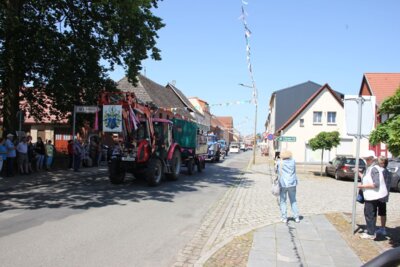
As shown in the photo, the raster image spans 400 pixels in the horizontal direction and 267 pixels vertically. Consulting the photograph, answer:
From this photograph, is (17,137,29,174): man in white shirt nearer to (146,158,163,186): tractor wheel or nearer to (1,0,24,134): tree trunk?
(1,0,24,134): tree trunk

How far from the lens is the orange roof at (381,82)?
1478 inches

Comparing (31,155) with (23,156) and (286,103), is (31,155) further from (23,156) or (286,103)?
(286,103)

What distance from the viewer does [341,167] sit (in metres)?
23.5

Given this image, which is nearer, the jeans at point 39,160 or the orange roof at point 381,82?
the jeans at point 39,160

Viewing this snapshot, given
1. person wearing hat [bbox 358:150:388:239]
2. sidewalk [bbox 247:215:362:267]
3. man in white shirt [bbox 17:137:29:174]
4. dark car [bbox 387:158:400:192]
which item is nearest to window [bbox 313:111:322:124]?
dark car [bbox 387:158:400:192]

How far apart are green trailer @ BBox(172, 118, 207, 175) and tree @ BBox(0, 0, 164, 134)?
10.1 feet

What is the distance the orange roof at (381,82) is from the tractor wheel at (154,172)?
26.8 meters

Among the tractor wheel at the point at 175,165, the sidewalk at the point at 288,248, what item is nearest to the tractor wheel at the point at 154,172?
the tractor wheel at the point at 175,165

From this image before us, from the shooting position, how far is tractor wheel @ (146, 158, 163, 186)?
15.1 m

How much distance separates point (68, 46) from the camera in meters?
19.2

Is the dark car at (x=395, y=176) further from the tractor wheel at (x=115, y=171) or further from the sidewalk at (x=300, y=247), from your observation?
the tractor wheel at (x=115, y=171)

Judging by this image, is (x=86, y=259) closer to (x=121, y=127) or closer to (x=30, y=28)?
(x=121, y=127)

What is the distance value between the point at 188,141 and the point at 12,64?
8.75 metres

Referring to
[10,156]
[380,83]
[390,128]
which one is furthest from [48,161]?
[380,83]
